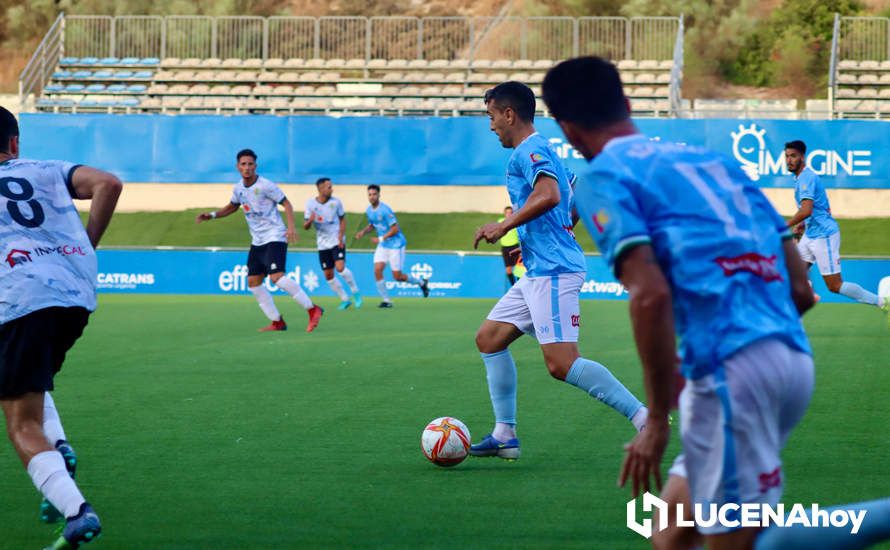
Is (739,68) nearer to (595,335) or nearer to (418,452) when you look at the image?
(595,335)

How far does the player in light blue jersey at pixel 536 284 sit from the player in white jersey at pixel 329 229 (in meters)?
14.9

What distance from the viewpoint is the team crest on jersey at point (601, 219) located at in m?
3.09

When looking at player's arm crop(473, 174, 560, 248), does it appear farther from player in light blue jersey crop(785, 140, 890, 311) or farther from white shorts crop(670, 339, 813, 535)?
player in light blue jersey crop(785, 140, 890, 311)

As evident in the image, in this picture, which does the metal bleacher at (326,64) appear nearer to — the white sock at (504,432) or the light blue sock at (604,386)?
the white sock at (504,432)

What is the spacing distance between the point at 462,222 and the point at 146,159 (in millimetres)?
8379

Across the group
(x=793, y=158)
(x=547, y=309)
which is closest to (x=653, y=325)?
(x=547, y=309)

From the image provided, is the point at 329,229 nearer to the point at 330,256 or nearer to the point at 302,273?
the point at 330,256

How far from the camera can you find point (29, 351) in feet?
16.1

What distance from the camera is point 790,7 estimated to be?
51.3 meters

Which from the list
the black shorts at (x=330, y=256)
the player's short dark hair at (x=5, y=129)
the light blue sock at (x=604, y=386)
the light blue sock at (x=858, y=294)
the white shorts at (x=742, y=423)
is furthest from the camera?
the black shorts at (x=330, y=256)

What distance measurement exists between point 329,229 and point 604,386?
1585 cm

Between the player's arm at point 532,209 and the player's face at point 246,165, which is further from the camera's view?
the player's face at point 246,165

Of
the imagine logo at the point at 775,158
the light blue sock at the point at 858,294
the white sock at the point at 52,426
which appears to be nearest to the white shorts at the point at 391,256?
the light blue sock at the point at 858,294

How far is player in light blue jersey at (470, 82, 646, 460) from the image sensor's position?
658cm
